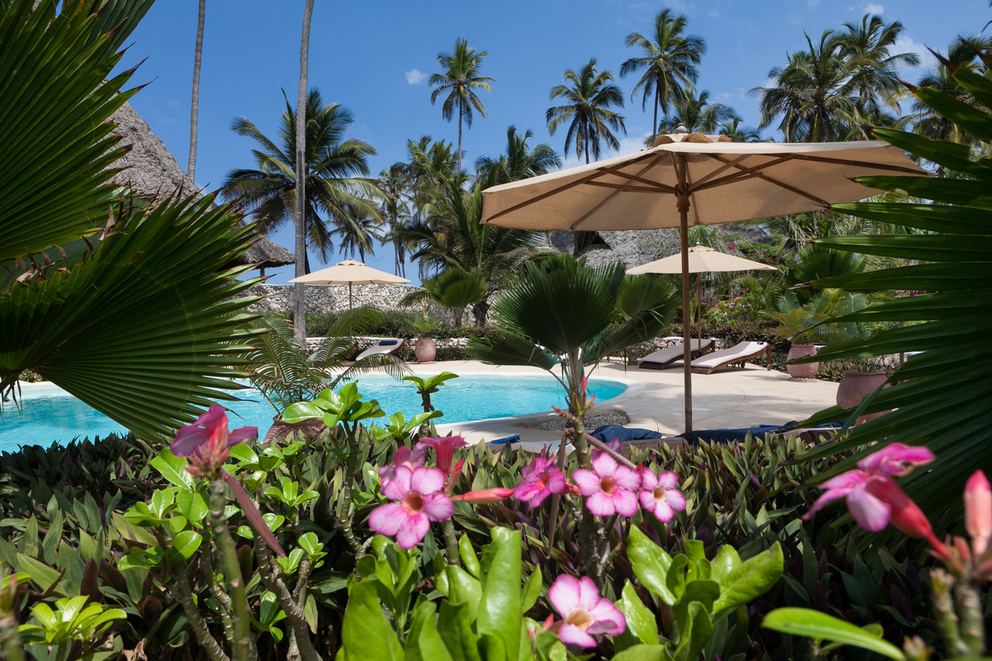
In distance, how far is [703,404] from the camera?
7.59 metres

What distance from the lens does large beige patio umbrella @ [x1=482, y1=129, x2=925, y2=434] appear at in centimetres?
315

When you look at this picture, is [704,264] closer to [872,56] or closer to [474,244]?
[474,244]

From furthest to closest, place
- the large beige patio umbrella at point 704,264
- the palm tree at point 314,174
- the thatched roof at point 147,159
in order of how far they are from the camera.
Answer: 1. the palm tree at point 314,174
2. the thatched roof at point 147,159
3. the large beige patio umbrella at point 704,264

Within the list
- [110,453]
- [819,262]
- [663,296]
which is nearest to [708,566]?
[110,453]

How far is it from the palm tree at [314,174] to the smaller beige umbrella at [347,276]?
938 cm

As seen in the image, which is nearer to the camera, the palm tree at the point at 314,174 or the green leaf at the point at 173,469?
the green leaf at the point at 173,469

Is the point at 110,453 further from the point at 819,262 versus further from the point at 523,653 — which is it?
the point at 819,262

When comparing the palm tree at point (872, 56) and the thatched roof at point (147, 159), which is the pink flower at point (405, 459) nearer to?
the thatched roof at point (147, 159)

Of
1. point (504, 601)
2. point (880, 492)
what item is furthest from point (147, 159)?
point (880, 492)

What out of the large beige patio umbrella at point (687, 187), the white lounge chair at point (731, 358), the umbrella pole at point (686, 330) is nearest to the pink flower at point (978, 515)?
the large beige patio umbrella at point (687, 187)

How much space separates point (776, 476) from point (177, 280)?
2.01m

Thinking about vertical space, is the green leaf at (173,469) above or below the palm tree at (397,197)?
below

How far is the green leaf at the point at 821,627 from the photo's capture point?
358 millimetres

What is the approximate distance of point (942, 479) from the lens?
103 cm
